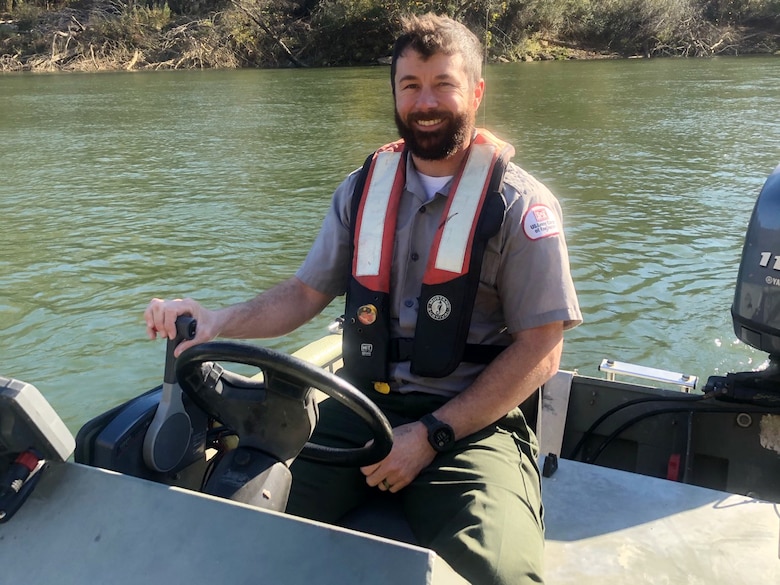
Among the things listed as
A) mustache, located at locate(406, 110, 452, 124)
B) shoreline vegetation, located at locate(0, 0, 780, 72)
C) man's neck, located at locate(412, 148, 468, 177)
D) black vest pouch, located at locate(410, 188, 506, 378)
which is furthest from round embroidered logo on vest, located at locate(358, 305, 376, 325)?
shoreline vegetation, located at locate(0, 0, 780, 72)

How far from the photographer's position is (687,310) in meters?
6.15

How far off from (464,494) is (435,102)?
3.42ft

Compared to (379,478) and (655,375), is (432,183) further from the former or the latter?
(655,375)

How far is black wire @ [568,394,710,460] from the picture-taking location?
277cm

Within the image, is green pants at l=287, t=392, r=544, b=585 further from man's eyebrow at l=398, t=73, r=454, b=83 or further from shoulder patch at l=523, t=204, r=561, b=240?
man's eyebrow at l=398, t=73, r=454, b=83

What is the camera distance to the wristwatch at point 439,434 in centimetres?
199

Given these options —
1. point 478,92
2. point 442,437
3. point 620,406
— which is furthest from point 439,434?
point 620,406

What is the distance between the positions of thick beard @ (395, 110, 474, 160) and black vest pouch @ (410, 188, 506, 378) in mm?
224

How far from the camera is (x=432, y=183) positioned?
7.50 ft

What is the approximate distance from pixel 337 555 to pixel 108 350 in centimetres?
480

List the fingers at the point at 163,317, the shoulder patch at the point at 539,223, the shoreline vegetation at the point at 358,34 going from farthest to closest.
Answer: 1. the shoreline vegetation at the point at 358,34
2. the shoulder patch at the point at 539,223
3. the fingers at the point at 163,317

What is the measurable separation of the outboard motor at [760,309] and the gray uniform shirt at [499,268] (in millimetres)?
879

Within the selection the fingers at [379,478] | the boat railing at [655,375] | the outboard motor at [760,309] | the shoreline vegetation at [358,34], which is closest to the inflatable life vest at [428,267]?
the fingers at [379,478]

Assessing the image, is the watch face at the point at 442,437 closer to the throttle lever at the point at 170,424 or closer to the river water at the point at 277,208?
the throttle lever at the point at 170,424
